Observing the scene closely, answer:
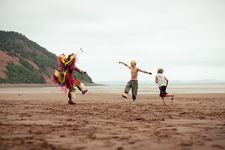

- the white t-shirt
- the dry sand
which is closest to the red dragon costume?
the white t-shirt

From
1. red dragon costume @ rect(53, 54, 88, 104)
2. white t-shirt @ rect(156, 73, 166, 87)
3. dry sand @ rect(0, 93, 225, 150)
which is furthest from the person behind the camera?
white t-shirt @ rect(156, 73, 166, 87)

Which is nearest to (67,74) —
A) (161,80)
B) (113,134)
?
(161,80)

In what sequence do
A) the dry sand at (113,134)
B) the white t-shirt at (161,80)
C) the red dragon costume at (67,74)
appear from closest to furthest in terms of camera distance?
the dry sand at (113,134) < the red dragon costume at (67,74) < the white t-shirt at (161,80)

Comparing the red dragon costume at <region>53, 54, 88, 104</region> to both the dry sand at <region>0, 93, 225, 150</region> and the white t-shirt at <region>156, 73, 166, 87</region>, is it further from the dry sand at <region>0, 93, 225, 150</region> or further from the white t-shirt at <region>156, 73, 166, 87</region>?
the dry sand at <region>0, 93, 225, 150</region>

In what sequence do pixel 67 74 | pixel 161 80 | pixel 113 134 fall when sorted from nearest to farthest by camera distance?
pixel 113 134, pixel 67 74, pixel 161 80

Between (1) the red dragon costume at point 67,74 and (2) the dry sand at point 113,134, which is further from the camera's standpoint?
(1) the red dragon costume at point 67,74

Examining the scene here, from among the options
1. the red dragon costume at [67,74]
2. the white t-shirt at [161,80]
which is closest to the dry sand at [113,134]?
the red dragon costume at [67,74]

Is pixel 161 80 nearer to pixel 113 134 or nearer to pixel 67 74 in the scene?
pixel 67 74

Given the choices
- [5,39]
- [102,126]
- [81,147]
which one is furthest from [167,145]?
[5,39]

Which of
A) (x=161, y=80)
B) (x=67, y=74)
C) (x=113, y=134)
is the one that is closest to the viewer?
(x=113, y=134)

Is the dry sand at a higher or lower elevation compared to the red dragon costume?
lower

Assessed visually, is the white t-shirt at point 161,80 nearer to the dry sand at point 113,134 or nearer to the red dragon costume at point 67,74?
the red dragon costume at point 67,74

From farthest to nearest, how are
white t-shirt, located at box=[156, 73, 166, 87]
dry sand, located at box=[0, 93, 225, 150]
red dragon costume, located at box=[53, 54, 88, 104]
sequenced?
1. white t-shirt, located at box=[156, 73, 166, 87]
2. red dragon costume, located at box=[53, 54, 88, 104]
3. dry sand, located at box=[0, 93, 225, 150]

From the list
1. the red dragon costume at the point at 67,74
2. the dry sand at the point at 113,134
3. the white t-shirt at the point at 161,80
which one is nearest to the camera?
the dry sand at the point at 113,134
